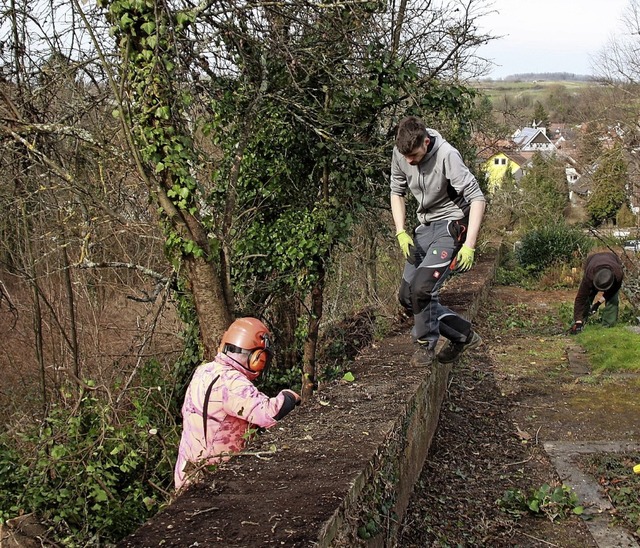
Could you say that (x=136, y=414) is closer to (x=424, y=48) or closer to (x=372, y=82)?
(x=372, y=82)

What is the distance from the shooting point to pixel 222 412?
396 centimetres

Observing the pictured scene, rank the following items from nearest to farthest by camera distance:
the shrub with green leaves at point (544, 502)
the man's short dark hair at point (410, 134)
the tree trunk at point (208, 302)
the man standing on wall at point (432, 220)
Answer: the shrub with green leaves at point (544, 502), the man's short dark hair at point (410, 134), the man standing on wall at point (432, 220), the tree trunk at point (208, 302)

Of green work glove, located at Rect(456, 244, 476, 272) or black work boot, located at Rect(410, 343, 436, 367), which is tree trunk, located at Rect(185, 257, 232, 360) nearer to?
black work boot, located at Rect(410, 343, 436, 367)

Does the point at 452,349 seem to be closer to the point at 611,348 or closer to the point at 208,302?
the point at 208,302

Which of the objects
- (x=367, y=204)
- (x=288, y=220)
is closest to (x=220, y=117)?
(x=288, y=220)

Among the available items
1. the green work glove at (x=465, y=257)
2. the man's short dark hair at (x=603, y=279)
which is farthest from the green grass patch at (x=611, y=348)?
the green work glove at (x=465, y=257)

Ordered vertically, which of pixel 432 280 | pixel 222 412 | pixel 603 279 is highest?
pixel 432 280

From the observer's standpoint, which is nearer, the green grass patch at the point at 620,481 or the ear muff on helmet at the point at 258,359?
the green grass patch at the point at 620,481

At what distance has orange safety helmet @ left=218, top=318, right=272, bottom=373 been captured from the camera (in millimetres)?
4199

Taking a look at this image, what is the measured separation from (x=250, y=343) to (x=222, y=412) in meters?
0.47

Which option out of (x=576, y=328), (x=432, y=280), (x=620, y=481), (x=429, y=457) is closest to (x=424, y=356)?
(x=432, y=280)

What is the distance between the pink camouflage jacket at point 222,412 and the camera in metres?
3.95

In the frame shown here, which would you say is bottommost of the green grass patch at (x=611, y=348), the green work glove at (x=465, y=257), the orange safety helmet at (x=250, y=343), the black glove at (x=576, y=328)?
the black glove at (x=576, y=328)

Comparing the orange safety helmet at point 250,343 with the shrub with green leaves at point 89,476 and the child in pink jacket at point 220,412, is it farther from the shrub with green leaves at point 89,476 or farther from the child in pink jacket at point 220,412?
the shrub with green leaves at point 89,476
